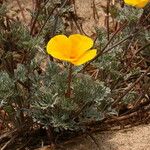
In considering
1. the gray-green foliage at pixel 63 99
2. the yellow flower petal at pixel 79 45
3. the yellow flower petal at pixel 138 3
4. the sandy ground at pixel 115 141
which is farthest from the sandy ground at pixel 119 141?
the yellow flower petal at pixel 138 3

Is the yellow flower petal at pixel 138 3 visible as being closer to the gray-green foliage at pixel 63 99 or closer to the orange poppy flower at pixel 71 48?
the orange poppy flower at pixel 71 48

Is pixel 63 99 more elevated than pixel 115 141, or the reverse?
pixel 63 99

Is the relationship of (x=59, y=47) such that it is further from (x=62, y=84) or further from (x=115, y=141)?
(x=115, y=141)

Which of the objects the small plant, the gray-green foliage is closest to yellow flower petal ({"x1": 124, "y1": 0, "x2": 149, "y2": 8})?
the small plant

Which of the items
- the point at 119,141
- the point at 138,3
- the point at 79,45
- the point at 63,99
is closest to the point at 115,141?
the point at 119,141

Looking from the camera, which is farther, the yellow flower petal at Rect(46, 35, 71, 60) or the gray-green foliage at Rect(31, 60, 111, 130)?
the gray-green foliage at Rect(31, 60, 111, 130)

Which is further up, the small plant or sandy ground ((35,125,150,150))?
the small plant

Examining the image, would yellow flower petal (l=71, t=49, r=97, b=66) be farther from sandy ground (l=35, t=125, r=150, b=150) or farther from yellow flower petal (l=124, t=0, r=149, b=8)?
sandy ground (l=35, t=125, r=150, b=150)

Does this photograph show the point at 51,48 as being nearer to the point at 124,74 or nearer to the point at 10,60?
the point at 10,60

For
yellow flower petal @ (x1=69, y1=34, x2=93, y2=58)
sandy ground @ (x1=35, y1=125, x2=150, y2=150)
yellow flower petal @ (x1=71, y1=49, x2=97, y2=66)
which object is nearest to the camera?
yellow flower petal @ (x1=71, y1=49, x2=97, y2=66)
